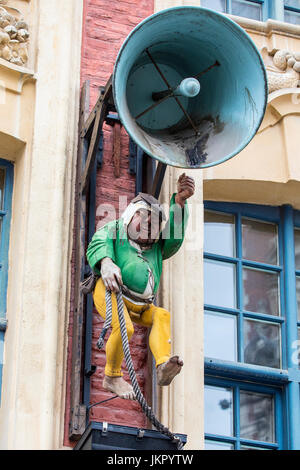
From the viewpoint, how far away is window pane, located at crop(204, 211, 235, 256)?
11.0m

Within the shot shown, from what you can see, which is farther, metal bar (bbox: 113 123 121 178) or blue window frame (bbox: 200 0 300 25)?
blue window frame (bbox: 200 0 300 25)

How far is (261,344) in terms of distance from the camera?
1078 cm

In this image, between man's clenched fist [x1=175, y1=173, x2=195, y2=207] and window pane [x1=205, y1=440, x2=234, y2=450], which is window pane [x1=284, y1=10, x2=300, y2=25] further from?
window pane [x1=205, y1=440, x2=234, y2=450]

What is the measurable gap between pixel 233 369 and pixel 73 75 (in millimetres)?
2474

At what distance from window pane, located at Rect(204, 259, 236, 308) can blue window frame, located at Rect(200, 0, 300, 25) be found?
2.33 m

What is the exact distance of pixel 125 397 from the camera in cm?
912

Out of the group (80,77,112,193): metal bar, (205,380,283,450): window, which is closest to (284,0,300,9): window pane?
A: (80,77,112,193): metal bar

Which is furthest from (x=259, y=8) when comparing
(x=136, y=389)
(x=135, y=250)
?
(x=136, y=389)

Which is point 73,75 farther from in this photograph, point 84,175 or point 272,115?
point 272,115

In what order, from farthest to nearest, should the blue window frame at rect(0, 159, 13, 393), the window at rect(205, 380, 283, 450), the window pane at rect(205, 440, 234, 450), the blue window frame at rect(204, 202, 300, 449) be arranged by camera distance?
the blue window frame at rect(204, 202, 300, 449) < the window at rect(205, 380, 283, 450) < the window pane at rect(205, 440, 234, 450) < the blue window frame at rect(0, 159, 13, 393)

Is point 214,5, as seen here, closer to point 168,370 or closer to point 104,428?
point 168,370

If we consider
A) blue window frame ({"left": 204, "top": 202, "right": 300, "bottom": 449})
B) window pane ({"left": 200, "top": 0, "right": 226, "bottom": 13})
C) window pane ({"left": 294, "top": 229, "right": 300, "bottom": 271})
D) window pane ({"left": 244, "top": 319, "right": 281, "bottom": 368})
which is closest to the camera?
blue window frame ({"left": 204, "top": 202, "right": 300, "bottom": 449})

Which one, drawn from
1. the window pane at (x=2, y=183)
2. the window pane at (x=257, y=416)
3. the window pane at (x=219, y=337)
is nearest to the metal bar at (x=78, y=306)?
the window pane at (x=2, y=183)

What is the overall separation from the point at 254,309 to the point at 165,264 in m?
1.01
